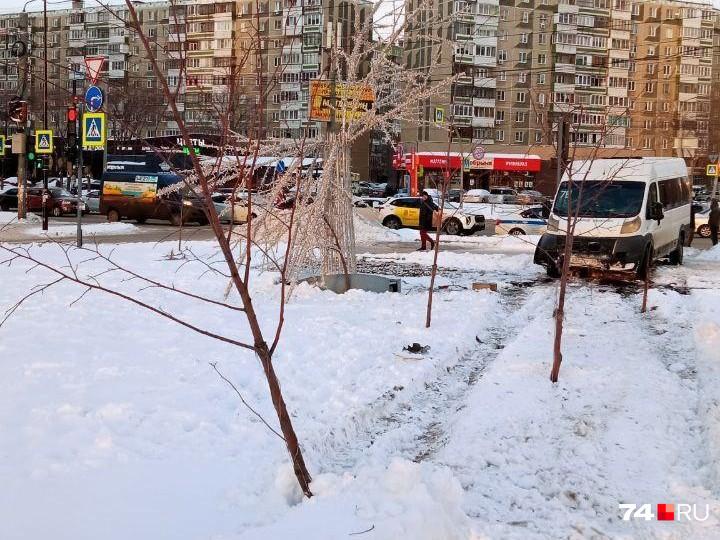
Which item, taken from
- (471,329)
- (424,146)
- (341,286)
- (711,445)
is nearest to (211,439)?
(711,445)

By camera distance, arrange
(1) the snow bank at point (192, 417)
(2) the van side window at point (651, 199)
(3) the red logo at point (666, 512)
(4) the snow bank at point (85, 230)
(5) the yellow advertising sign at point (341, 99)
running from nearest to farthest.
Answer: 1. (1) the snow bank at point (192, 417)
2. (3) the red logo at point (666, 512)
3. (5) the yellow advertising sign at point (341, 99)
4. (2) the van side window at point (651, 199)
5. (4) the snow bank at point (85, 230)

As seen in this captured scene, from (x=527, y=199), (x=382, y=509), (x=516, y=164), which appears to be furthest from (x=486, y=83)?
(x=382, y=509)

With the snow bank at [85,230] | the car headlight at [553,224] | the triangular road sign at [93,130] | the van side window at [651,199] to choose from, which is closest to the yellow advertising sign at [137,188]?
the snow bank at [85,230]

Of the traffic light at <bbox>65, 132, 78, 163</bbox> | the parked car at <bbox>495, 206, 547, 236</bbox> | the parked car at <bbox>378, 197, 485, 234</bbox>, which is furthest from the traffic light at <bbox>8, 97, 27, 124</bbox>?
the parked car at <bbox>495, 206, 547, 236</bbox>

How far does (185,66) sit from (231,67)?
1.23 feet

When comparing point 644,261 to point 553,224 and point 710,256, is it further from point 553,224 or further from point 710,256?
point 710,256

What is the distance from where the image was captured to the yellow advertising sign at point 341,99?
11805 millimetres

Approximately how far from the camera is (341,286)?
12.3m

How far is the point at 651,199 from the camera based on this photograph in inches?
631

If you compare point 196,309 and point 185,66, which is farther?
point 196,309

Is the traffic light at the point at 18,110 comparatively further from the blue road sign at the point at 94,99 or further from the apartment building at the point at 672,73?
the apartment building at the point at 672,73

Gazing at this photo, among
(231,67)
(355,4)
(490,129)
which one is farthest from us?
(490,129)

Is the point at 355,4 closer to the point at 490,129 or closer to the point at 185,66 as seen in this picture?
the point at 185,66

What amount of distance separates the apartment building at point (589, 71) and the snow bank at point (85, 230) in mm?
47117
